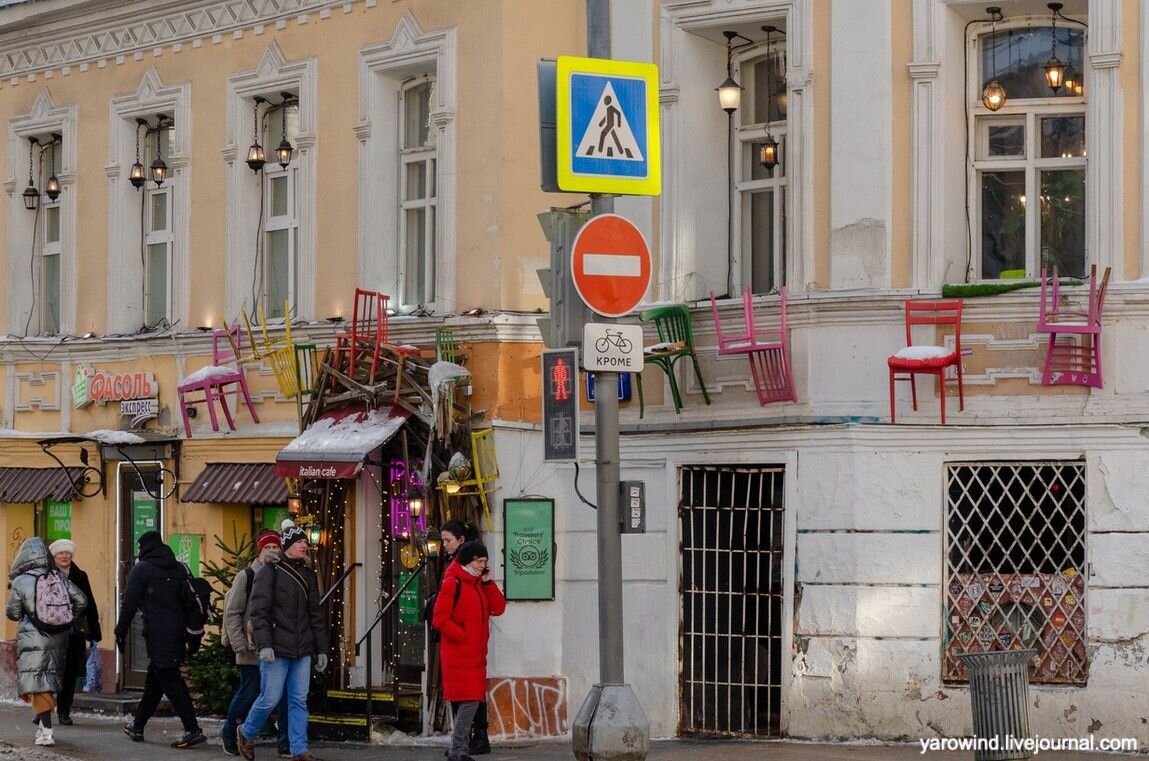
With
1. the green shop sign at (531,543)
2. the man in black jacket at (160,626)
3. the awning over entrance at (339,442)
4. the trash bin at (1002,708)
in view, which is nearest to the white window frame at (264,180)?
the awning over entrance at (339,442)

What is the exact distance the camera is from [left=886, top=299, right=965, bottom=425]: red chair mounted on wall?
49.5 feet

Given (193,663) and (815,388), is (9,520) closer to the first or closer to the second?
(193,663)

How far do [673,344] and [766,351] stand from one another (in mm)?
895

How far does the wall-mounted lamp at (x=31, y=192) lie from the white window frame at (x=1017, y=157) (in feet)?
37.8

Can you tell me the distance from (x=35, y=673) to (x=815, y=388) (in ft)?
22.2

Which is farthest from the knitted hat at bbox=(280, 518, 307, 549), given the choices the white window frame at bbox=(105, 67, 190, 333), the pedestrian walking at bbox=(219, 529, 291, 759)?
the white window frame at bbox=(105, 67, 190, 333)

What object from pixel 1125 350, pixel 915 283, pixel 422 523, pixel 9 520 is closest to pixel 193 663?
pixel 422 523

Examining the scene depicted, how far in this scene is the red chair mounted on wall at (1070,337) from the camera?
48.7 feet

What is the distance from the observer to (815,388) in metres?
15.8

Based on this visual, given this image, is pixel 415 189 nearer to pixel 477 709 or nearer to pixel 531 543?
pixel 531 543

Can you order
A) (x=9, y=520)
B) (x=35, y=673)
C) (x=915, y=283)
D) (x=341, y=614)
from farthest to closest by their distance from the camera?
(x=9, y=520) < (x=341, y=614) < (x=35, y=673) < (x=915, y=283)

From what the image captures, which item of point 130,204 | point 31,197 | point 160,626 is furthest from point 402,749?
point 31,197

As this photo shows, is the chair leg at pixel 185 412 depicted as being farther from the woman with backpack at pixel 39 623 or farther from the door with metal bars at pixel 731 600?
the door with metal bars at pixel 731 600

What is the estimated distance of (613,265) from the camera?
517 inches
